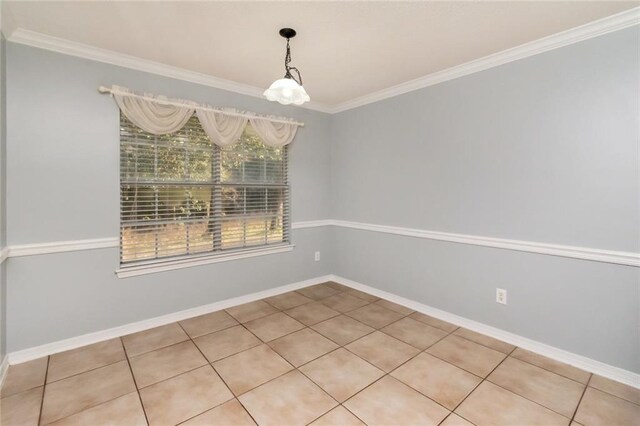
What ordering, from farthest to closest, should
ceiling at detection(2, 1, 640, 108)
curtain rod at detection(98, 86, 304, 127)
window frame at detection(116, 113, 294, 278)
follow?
1. window frame at detection(116, 113, 294, 278)
2. curtain rod at detection(98, 86, 304, 127)
3. ceiling at detection(2, 1, 640, 108)

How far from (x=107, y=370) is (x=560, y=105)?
388 cm

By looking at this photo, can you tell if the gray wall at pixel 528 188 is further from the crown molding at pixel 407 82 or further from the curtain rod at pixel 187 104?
the curtain rod at pixel 187 104

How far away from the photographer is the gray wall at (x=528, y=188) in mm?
2086

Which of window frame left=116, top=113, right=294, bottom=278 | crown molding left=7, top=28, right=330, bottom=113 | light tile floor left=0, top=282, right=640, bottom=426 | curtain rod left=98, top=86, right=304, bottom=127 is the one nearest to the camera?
light tile floor left=0, top=282, right=640, bottom=426

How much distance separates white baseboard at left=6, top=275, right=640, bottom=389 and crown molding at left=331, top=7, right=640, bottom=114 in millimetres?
2306

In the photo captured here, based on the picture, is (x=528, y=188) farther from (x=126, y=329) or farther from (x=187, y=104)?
(x=126, y=329)

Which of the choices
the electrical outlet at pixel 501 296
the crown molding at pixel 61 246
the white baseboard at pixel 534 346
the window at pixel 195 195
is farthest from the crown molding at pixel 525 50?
the crown molding at pixel 61 246

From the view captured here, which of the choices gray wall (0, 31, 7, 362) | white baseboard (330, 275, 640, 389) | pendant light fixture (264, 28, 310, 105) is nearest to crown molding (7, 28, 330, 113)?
gray wall (0, 31, 7, 362)

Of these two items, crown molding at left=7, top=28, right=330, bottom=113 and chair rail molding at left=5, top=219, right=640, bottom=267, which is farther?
crown molding at left=7, top=28, right=330, bottom=113

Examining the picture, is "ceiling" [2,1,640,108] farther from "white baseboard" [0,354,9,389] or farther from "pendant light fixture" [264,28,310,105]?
"white baseboard" [0,354,9,389]

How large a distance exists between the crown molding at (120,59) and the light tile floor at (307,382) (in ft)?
7.80

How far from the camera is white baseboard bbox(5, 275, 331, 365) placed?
2312mm

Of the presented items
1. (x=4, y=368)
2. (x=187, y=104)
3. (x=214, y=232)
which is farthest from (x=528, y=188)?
(x=4, y=368)

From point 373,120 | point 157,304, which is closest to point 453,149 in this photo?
point 373,120
